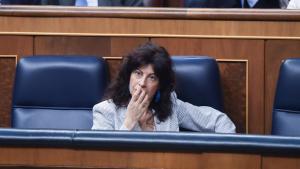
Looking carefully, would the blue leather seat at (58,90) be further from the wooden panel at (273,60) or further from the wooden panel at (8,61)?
the wooden panel at (273,60)

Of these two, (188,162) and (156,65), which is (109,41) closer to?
(156,65)

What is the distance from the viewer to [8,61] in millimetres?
3088

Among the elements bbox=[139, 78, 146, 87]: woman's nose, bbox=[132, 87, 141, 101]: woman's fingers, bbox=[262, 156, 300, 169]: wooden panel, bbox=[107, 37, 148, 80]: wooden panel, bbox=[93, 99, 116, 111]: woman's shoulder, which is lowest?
bbox=[262, 156, 300, 169]: wooden panel

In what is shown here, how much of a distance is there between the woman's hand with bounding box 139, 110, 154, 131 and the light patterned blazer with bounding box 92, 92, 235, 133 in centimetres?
2

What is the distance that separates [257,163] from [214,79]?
42.5 inches

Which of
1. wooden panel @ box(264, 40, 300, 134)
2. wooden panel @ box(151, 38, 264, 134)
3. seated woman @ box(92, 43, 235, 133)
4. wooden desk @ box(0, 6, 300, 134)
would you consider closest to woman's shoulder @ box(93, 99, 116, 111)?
seated woman @ box(92, 43, 235, 133)

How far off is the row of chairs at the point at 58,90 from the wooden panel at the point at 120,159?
1.04 metres

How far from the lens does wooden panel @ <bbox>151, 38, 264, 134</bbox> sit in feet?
9.70

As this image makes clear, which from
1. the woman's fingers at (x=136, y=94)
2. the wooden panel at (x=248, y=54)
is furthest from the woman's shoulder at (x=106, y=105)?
the wooden panel at (x=248, y=54)

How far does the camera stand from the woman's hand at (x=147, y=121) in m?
2.63

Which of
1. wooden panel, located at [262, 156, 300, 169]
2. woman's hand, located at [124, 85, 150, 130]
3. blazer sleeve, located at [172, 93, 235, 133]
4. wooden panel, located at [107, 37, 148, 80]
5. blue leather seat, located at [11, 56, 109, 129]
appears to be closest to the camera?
wooden panel, located at [262, 156, 300, 169]

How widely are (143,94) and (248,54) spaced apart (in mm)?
563

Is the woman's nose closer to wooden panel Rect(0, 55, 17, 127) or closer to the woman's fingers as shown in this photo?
the woman's fingers

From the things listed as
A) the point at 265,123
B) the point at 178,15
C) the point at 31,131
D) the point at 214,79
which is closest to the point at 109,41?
the point at 178,15
